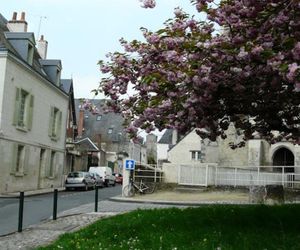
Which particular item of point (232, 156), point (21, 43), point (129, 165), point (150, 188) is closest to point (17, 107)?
point (21, 43)

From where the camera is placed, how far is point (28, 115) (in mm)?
30328

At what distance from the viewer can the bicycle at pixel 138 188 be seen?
83.3 ft

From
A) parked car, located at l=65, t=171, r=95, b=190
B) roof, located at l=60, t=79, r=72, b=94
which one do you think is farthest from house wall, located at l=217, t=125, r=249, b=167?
roof, located at l=60, t=79, r=72, b=94

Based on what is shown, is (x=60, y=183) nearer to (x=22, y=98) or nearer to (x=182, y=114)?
(x=22, y=98)

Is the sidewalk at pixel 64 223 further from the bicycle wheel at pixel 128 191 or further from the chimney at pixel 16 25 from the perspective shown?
the chimney at pixel 16 25

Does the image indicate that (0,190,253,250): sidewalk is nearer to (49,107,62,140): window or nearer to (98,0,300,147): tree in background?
(98,0,300,147): tree in background

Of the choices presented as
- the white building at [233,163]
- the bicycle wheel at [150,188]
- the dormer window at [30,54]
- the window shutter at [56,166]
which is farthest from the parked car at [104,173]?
the bicycle wheel at [150,188]

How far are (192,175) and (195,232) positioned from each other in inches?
769

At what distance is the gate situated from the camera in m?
27.5

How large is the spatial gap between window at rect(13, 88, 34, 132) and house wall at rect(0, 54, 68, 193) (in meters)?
0.30

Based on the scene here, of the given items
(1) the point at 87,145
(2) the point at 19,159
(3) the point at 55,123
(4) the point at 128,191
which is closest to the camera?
(4) the point at 128,191

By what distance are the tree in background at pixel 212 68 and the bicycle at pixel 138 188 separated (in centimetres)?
1652

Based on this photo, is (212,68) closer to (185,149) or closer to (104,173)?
A: (104,173)

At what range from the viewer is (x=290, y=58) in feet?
20.2
